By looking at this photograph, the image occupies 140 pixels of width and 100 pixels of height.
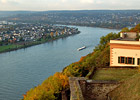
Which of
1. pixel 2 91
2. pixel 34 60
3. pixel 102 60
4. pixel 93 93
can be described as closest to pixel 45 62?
pixel 34 60

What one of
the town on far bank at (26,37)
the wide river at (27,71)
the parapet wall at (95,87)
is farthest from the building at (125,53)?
the town on far bank at (26,37)

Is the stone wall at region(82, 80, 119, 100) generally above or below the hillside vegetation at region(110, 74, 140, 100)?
below

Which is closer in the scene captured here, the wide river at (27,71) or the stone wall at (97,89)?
the stone wall at (97,89)

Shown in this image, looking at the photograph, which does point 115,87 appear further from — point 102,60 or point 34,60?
point 34,60

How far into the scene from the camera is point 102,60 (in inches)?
241

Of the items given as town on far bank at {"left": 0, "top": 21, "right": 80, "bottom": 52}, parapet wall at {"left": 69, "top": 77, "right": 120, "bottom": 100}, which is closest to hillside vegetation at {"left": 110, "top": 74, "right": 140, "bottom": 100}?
parapet wall at {"left": 69, "top": 77, "right": 120, "bottom": 100}

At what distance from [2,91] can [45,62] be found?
5.07 m

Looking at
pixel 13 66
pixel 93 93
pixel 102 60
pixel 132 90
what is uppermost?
pixel 132 90

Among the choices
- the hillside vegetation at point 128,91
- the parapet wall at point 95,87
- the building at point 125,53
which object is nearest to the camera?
the hillside vegetation at point 128,91

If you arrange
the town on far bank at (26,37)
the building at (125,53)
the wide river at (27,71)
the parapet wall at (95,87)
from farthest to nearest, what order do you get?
the town on far bank at (26,37), the wide river at (27,71), the building at (125,53), the parapet wall at (95,87)

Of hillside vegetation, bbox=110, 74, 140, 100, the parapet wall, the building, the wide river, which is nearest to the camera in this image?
hillside vegetation, bbox=110, 74, 140, 100

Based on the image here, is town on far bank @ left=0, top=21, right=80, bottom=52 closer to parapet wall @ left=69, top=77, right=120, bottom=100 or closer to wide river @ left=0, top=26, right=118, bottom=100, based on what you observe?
wide river @ left=0, top=26, right=118, bottom=100

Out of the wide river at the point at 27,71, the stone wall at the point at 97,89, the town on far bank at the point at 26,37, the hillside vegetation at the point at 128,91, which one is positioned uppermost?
the hillside vegetation at the point at 128,91

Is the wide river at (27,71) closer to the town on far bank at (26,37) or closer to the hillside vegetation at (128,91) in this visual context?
the town on far bank at (26,37)
